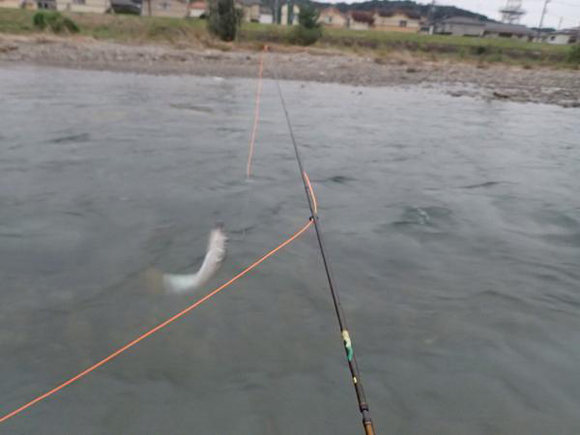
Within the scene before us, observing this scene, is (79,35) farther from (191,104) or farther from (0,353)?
(0,353)

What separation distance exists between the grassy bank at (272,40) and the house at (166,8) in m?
24.3

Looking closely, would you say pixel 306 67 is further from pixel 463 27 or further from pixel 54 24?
pixel 463 27

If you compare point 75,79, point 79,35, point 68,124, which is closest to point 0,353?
point 68,124

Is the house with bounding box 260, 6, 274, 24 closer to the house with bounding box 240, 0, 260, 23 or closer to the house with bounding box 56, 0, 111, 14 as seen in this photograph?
the house with bounding box 240, 0, 260, 23

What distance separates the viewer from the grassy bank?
2491 cm

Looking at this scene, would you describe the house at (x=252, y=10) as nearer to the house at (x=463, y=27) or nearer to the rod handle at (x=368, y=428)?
the house at (x=463, y=27)

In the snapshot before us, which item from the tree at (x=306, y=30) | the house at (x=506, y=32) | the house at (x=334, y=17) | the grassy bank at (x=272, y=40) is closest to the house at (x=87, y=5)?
the grassy bank at (x=272, y=40)

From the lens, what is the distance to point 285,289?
2725 mm

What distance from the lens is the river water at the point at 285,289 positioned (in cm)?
187

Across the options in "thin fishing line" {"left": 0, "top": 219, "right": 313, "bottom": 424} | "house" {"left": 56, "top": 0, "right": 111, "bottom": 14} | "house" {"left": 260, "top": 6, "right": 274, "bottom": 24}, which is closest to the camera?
"thin fishing line" {"left": 0, "top": 219, "right": 313, "bottom": 424}

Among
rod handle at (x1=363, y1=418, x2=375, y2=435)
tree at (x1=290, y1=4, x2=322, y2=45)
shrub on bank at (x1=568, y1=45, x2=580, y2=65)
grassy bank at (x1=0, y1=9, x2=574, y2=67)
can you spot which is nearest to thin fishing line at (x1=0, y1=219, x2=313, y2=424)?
rod handle at (x1=363, y1=418, x2=375, y2=435)

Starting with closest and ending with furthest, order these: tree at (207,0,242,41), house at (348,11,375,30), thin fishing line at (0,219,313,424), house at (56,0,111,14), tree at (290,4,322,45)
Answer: thin fishing line at (0,219,313,424) < tree at (207,0,242,41) < tree at (290,4,322,45) < house at (56,0,111,14) < house at (348,11,375,30)

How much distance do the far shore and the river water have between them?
10178 mm

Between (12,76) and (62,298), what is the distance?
39.9 feet
